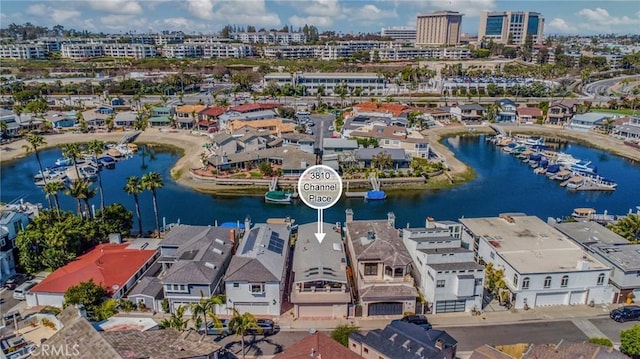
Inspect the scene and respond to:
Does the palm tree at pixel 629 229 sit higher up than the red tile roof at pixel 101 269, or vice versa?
the palm tree at pixel 629 229

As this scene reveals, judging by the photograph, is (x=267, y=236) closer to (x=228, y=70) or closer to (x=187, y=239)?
(x=187, y=239)

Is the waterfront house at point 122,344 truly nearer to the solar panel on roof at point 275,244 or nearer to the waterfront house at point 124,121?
the solar panel on roof at point 275,244

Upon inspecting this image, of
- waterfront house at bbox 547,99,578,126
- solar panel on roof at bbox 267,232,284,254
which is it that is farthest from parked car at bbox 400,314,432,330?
waterfront house at bbox 547,99,578,126

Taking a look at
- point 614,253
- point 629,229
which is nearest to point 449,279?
point 614,253

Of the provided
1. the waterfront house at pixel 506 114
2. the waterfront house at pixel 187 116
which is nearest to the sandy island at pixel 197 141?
the waterfront house at pixel 187 116

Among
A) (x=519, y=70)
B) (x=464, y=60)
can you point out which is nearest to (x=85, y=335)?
(x=519, y=70)

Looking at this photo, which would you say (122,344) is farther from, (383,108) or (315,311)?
(383,108)

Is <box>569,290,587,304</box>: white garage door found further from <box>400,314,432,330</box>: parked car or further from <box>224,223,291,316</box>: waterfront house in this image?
<box>224,223,291,316</box>: waterfront house

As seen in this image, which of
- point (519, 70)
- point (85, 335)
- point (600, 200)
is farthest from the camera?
point (519, 70)
